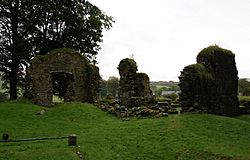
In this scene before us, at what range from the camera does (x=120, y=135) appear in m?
20.1

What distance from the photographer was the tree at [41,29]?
39.1 metres

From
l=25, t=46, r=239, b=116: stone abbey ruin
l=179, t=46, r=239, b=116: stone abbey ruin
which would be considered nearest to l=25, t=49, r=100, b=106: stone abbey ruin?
l=25, t=46, r=239, b=116: stone abbey ruin

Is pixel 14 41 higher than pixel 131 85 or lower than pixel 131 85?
higher

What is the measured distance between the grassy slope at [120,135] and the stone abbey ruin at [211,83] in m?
1.94

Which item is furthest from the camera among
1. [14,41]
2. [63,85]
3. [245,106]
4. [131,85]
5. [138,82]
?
[63,85]

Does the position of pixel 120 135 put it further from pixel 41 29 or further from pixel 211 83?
pixel 41 29

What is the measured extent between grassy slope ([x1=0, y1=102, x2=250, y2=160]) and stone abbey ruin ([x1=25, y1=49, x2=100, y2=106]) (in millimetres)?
3066

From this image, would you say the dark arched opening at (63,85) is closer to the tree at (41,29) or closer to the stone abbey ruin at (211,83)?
the tree at (41,29)

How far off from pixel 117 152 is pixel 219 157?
4.53m

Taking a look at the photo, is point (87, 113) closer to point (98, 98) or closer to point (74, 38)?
point (98, 98)

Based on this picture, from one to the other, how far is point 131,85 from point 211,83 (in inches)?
287

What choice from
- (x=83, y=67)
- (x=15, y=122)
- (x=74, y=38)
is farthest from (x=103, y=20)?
(x=15, y=122)

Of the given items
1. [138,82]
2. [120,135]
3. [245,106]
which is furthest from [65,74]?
[245,106]

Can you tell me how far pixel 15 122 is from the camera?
73.9ft
